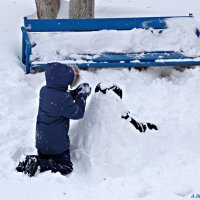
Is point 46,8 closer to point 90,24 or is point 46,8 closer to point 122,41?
point 90,24

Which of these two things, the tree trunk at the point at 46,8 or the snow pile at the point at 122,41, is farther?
the tree trunk at the point at 46,8

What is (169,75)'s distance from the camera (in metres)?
7.62

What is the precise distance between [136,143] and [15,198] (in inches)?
62.3

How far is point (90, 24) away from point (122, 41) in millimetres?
624

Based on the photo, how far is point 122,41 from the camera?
814 cm

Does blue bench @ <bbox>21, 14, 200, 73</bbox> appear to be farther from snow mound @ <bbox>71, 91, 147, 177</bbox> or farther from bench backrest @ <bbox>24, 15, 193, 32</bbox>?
snow mound @ <bbox>71, 91, 147, 177</bbox>

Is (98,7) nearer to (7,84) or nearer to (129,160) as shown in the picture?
(7,84)

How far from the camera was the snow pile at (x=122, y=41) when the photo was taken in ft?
25.9

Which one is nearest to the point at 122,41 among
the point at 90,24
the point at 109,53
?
the point at 109,53

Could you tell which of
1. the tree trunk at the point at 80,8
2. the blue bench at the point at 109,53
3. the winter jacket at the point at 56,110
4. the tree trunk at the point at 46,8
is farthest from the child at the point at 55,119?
the tree trunk at the point at 46,8

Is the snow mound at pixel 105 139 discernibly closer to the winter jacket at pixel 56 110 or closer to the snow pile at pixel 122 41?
the winter jacket at pixel 56 110

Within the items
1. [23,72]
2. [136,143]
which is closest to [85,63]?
[23,72]

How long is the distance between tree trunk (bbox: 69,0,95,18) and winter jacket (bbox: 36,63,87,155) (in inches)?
154

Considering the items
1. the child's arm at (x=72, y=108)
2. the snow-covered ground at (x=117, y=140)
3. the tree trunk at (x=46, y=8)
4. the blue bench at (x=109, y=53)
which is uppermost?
the tree trunk at (x=46, y=8)
